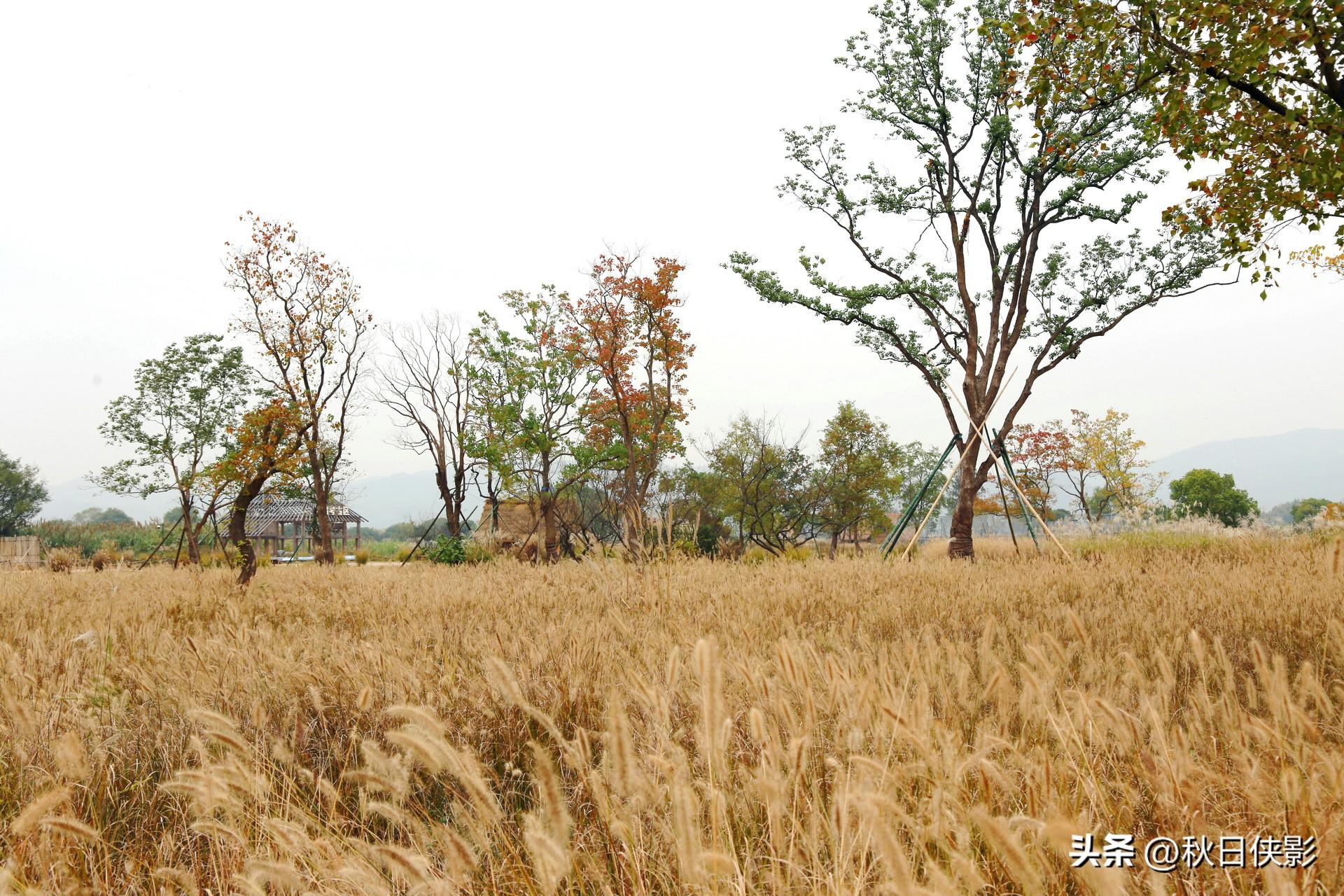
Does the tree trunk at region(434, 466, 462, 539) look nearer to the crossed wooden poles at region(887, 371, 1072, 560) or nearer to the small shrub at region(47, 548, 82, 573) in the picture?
the small shrub at region(47, 548, 82, 573)

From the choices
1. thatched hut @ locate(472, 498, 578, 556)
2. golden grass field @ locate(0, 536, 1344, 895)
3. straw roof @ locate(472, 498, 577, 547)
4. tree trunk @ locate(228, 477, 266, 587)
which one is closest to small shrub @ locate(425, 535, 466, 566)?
thatched hut @ locate(472, 498, 578, 556)

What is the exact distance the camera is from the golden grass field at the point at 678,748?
1.48 meters

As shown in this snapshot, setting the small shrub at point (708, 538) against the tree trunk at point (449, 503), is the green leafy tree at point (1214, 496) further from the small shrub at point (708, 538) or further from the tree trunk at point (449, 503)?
the tree trunk at point (449, 503)

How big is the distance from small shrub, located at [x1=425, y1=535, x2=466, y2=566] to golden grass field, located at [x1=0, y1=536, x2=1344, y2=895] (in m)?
12.0

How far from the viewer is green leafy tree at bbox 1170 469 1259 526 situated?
4334cm

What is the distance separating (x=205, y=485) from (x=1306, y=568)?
14866mm

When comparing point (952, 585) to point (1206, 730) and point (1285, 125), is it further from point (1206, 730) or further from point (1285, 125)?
point (1285, 125)

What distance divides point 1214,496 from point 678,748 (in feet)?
177

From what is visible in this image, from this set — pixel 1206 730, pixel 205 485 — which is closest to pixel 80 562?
pixel 205 485

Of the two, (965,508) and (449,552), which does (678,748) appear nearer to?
(965,508)

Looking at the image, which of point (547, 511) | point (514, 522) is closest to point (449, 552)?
point (547, 511)

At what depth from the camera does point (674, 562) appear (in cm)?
762

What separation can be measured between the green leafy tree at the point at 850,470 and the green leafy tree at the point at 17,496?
52196 mm

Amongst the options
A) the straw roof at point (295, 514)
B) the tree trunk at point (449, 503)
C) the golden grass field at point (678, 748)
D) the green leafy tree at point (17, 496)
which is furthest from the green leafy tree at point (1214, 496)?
the green leafy tree at point (17, 496)
